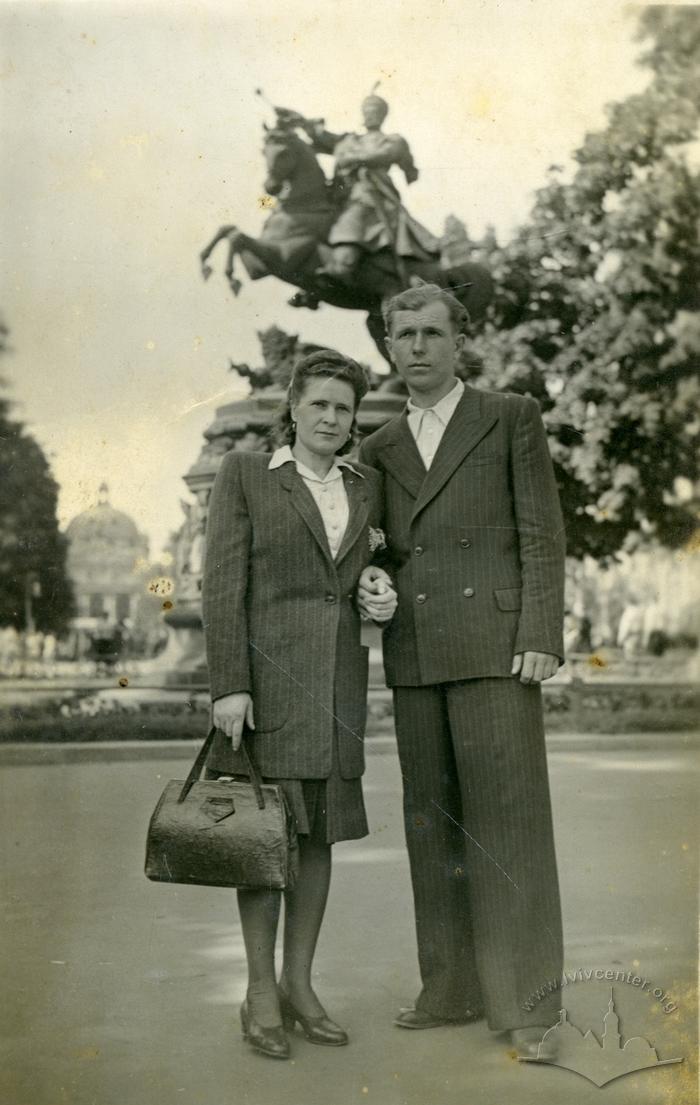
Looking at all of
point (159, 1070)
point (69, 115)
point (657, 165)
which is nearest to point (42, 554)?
point (69, 115)

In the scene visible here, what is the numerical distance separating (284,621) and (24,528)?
1252 millimetres

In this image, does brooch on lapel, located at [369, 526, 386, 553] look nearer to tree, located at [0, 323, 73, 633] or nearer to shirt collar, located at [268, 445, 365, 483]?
shirt collar, located at [268, 445, 365, 483]

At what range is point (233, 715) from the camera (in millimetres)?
3432

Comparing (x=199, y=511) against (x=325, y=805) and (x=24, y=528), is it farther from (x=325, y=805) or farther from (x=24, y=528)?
(x=325, y=805)

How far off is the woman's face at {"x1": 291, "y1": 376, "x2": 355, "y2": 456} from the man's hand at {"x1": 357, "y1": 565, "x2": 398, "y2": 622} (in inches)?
17.7

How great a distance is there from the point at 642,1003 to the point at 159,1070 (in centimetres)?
166

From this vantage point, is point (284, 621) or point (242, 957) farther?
point (242, 957)

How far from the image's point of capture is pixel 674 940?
3887 millimetres

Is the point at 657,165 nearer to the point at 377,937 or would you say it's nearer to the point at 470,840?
the point at 470,840

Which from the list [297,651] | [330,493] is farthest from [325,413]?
[297,651]

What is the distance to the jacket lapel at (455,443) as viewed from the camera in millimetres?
3656

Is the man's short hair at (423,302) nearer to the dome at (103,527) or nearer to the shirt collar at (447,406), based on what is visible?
the shirt collar at (447,406)

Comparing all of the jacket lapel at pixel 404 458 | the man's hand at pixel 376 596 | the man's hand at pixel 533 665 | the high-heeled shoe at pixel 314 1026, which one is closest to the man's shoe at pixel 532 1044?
the high-heeled shoe at pixel 314 1026

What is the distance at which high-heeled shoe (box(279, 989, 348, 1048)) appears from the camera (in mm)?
3484
